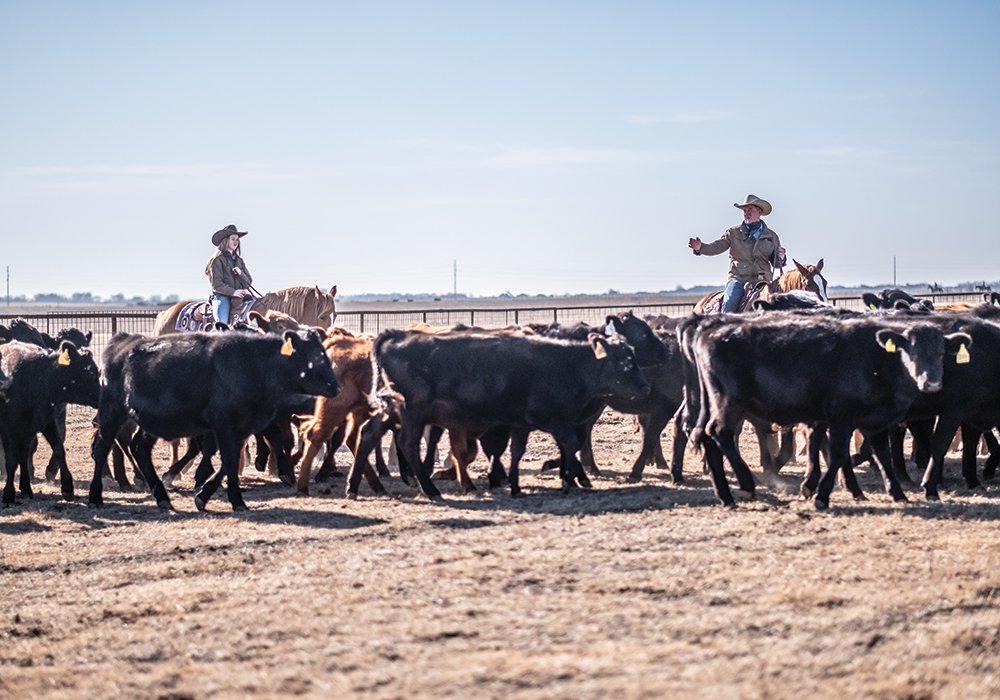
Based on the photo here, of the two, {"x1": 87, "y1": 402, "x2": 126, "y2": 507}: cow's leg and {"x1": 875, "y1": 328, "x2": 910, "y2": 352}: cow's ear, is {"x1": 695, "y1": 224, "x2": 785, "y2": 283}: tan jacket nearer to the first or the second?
{"x1": 875, "y1": 328, "x2": 910, "y2": 352}: cow's ear

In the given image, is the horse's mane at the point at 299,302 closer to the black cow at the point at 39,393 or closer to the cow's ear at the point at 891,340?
the black cow at the point at 39,393

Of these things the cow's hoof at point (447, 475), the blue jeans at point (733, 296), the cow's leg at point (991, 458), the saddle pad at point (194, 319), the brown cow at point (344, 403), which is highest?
the blue jeans at point (733, 296)

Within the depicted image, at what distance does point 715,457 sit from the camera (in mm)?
10531

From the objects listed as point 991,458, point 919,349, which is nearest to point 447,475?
point 919,349

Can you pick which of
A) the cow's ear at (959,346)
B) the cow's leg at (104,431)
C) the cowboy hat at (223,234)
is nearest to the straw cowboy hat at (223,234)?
the cowboy hat at (223,234)

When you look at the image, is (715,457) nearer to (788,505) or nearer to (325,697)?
(788,505)

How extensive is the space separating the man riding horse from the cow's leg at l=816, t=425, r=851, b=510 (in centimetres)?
474

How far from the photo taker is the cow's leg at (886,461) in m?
10.6

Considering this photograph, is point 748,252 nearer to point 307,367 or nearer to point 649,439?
point 649,439

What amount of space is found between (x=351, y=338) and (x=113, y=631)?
237 inches

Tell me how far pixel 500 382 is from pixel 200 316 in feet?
17.7

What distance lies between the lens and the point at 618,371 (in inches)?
471

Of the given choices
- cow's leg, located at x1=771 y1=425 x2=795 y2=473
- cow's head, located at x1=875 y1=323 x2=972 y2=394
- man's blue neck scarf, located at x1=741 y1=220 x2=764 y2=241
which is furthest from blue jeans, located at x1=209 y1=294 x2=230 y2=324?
cow's head, located at x1=875 y1=323 x2=972 y2=394

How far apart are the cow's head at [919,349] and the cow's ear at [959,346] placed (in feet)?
0.09
